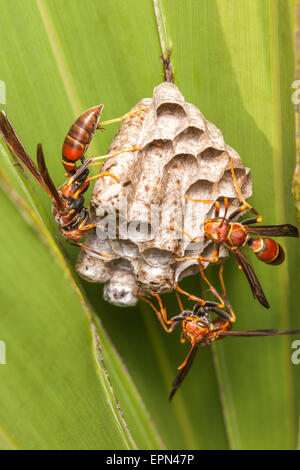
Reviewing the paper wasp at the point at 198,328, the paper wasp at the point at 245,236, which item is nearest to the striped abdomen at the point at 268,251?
the paper wasp at the point at 245,236

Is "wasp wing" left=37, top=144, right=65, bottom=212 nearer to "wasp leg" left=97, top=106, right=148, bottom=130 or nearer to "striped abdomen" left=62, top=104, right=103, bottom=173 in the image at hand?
"striped abdomen" left=62, top=104, right=103, bottom=173

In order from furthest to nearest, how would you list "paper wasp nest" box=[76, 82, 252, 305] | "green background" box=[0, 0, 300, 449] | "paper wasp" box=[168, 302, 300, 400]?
"paper wasp" box=[168, 302, 300, 400] → "paper wasp nest" box=[76, 82, 252, 305] → "green background" box=[0, 0, 300, 449]

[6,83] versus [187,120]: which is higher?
[6,83]

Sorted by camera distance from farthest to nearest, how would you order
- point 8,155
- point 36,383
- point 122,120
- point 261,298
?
point 261,298 → point 122,120 → point 8,155 → point 36,383

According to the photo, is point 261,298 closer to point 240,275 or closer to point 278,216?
point 240,275

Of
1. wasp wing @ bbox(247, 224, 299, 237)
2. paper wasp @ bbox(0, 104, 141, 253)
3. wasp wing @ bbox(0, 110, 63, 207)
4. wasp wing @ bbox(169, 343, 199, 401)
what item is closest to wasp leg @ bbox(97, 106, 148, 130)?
paper wasp @ bbox(0, 104, 141, 253)

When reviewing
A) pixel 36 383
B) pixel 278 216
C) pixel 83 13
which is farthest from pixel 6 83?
pixel 278 216

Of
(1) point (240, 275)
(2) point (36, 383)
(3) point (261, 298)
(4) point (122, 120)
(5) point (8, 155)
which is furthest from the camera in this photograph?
(1) point (240, 275)
